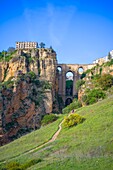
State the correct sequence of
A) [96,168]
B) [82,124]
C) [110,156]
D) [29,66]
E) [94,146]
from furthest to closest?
[29,66], [82,124], [94,146], [110,156], [96,168]

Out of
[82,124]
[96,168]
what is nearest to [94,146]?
[96,168]

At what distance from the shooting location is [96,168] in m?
21.2

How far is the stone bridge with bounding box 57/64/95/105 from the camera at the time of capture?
301ft

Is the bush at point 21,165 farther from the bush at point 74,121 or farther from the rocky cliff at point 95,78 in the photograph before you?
the rocky cliff at point 95,78

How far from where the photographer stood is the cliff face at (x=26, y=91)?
2576 inches

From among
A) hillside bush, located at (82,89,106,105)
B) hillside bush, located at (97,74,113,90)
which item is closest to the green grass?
hillside bush, located at (82,89,106,105)

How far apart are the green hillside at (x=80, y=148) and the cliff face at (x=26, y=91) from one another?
69.0 feet

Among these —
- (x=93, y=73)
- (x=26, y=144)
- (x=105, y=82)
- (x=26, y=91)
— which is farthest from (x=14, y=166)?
(x=93, y=73)

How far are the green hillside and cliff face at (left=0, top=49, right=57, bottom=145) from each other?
21.0m

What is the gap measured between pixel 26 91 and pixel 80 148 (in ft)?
150

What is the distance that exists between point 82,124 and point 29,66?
4713 centimetres

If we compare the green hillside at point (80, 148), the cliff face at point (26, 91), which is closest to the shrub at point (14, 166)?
the green hillside at point (80, 148)

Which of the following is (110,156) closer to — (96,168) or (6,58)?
(96,168)

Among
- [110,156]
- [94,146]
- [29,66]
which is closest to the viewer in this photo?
[110,156]
